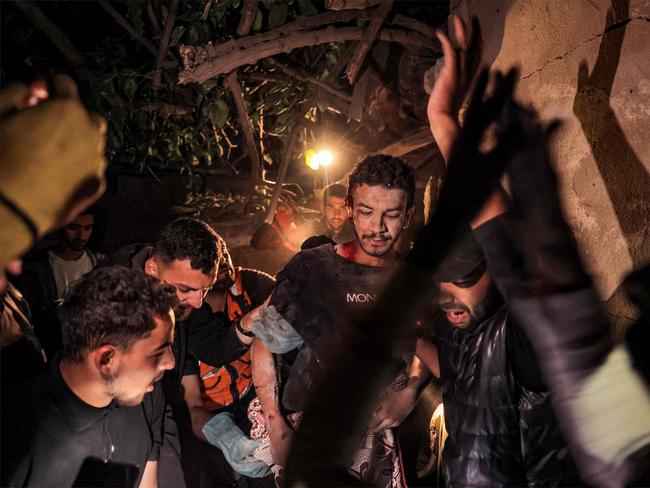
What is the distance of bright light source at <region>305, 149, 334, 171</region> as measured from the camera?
705 centimetres

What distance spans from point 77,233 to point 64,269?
402 millimetres

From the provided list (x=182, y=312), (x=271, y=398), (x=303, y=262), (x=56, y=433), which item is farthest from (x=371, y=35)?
(x=56, y=433)

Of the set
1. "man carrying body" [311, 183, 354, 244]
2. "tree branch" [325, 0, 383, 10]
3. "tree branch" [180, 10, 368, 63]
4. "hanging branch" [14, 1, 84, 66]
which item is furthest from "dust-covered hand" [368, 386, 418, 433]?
"hanging branch" [14, 1, 84, 66]

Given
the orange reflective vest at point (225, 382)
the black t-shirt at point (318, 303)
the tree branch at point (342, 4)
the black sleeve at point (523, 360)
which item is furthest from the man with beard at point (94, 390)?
the tree branch at point (342, 4)

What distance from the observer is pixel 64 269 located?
5.12m

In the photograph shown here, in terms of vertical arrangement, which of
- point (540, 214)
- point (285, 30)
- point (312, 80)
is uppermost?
point (285, 30)

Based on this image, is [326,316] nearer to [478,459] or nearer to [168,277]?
[478,459]

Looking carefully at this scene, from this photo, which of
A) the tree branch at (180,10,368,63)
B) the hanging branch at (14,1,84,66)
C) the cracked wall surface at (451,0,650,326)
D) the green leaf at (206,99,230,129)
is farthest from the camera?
the green leaf at (206,99,230,129)

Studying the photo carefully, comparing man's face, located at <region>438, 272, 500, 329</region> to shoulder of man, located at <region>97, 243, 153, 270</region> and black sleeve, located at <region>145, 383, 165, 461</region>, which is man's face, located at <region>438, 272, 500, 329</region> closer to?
black sleeve, located at <region>145, 383, 165, 461</region>

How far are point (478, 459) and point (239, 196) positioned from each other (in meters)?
6.67

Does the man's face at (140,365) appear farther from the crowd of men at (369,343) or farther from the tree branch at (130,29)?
the tree branch at (130,29)

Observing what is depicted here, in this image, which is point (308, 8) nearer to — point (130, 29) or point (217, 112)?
point (217, 112)

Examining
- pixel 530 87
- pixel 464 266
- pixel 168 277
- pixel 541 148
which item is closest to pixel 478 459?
pixel 464 266

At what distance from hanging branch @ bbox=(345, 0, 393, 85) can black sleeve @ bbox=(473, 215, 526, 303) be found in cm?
310
